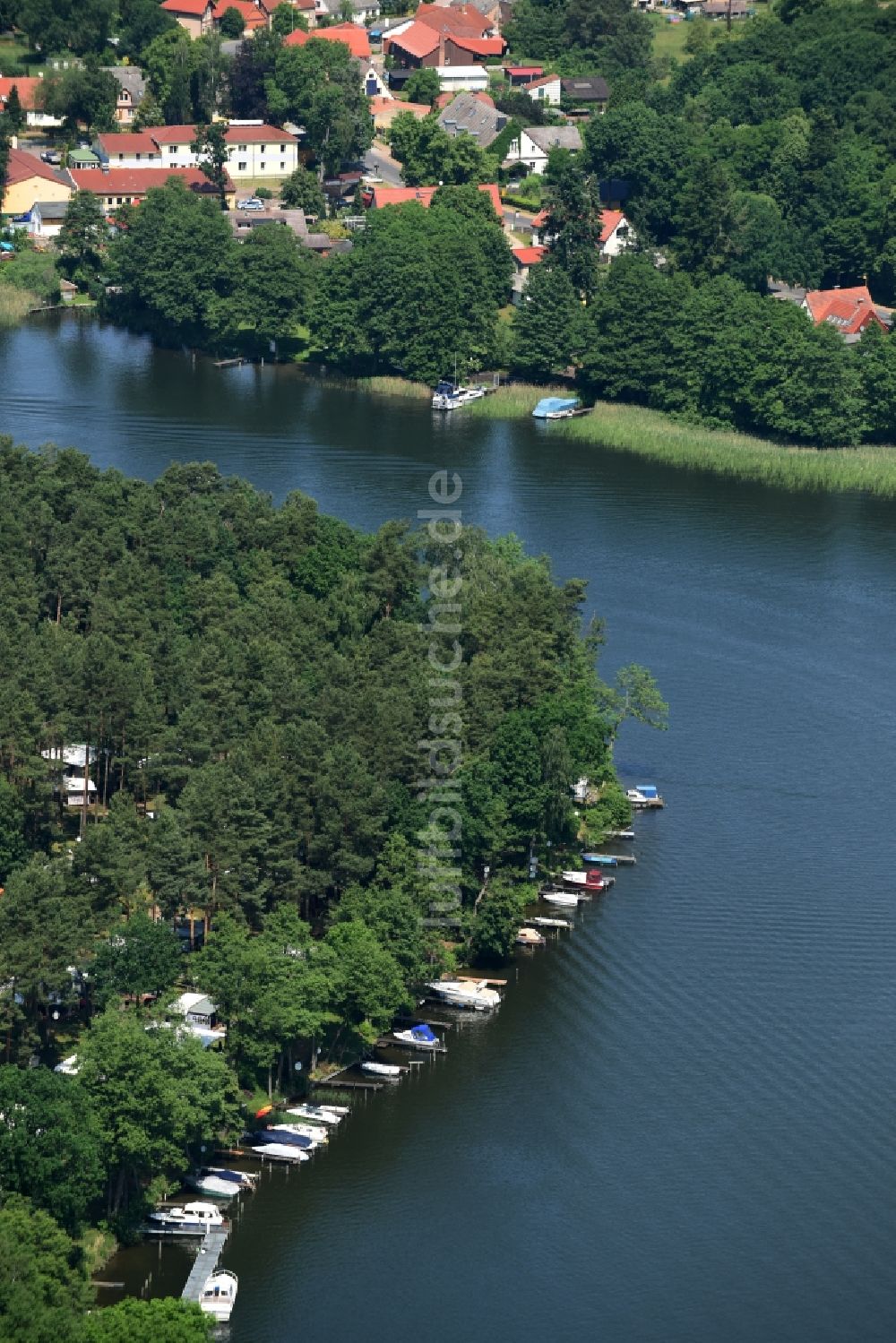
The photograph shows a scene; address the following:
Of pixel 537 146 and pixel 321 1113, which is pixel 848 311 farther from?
pixel 321 1113

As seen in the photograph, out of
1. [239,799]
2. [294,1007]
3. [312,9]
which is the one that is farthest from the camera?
[312,9]

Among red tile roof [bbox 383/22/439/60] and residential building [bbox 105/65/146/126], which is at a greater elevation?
red tile roof [bbox 383/22/439/60]

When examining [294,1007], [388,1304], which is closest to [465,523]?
[294,1007]

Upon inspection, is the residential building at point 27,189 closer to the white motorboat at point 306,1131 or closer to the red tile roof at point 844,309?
the red tile roof at point 844,309

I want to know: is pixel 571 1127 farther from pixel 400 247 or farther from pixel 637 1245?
pixel 400 247

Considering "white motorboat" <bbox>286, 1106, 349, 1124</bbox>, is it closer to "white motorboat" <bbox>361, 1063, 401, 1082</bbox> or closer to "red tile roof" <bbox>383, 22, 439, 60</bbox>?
"white motorboat" <bbox>361, 1063, 401, 1082</bbox>

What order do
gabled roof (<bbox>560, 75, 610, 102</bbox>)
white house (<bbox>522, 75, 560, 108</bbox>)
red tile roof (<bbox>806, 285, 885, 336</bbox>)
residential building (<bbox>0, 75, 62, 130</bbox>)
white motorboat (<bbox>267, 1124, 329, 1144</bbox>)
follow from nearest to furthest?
1. white motorboat (<bbox>267, 1124, 329, 1144</bbox>)
2. red tile roof (<bbox>806, 285, 885, 336</bbox>)
3. residential building (<bbox>0, 75, 62, 130</bbox>)
4. white house (<bbox>522, 75, 560, 108</bbox>)
5. gabled roof (<bbox>560, 75, 610, 102</bbox>)

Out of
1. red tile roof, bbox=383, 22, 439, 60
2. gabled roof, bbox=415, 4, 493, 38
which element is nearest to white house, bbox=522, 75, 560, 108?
red tile roof, bbox=383, 22, 439, 60
